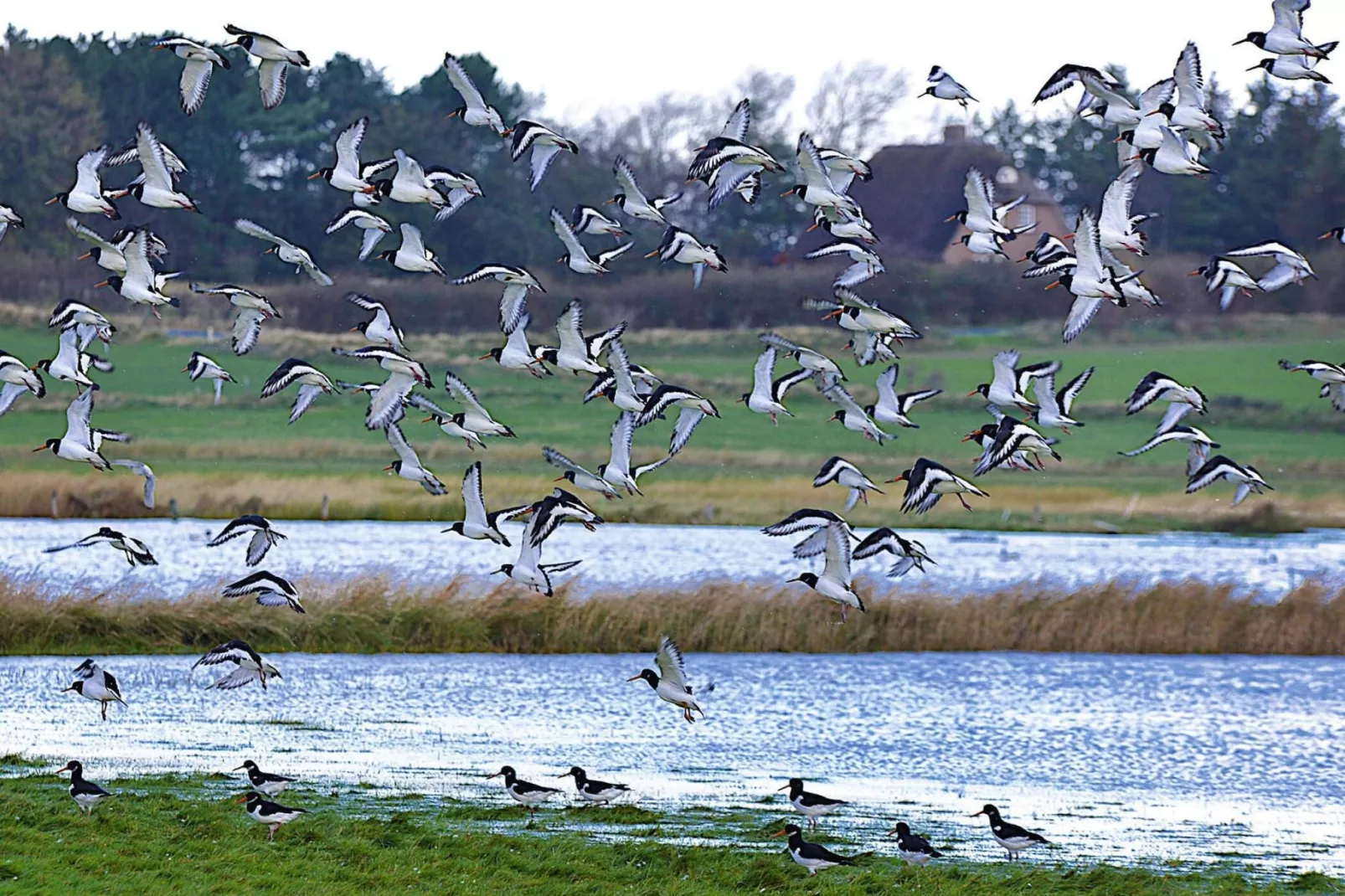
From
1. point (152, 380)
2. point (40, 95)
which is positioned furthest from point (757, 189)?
point (40, 95)

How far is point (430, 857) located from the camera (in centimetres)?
1458

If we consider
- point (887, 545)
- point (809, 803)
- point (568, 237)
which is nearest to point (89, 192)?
point (568, 237)

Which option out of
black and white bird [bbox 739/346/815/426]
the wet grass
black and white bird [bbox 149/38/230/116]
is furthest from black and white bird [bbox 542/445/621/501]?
black and white bird [bbox 149/38/230/116]

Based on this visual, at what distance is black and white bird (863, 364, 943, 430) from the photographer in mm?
20375

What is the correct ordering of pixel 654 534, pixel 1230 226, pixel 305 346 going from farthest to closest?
pixel 1230 226
pixel 305 346
pixel 654 534

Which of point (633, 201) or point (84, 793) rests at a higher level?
point (633, 201)

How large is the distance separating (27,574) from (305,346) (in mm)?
33117

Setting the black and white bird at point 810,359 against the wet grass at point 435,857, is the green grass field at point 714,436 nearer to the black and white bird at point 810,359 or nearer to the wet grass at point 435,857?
the black and white bird at point 810,359

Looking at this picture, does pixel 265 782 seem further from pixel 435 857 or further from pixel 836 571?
pixel 836 571

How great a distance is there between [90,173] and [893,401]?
9072 mm

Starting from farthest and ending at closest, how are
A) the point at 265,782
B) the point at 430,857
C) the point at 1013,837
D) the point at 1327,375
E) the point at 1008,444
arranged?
the point at 1327,375 → the point at 1008,444 → the point at 265,782 → the point at 1013,837 → the point at 430,857

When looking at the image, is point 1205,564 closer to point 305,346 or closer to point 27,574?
point 27,574

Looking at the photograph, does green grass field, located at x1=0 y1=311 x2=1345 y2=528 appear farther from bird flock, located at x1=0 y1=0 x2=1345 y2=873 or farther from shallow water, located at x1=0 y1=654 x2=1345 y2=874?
bird flock, located at x1=0 y1=0 x2=1345 y2=873

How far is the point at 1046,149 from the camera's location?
89.4 metres
